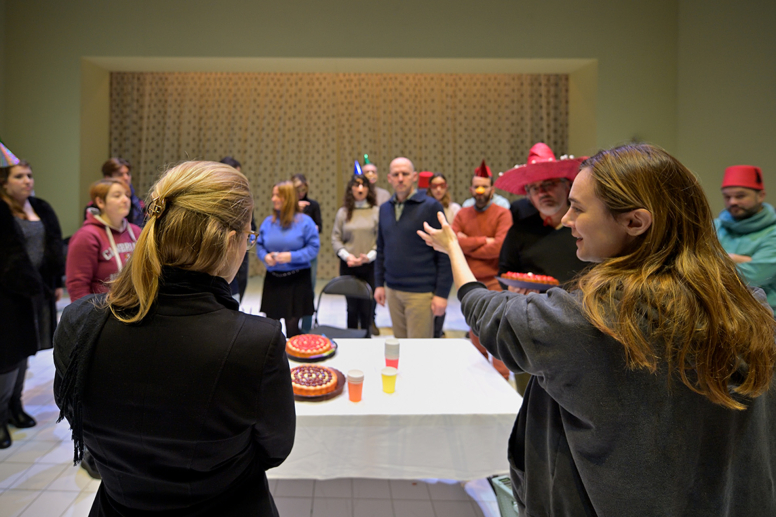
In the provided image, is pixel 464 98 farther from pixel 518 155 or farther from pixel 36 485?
pixel 36 485

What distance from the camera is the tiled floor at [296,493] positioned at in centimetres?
183

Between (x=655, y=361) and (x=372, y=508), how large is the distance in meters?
1.52

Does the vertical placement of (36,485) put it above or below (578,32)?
below

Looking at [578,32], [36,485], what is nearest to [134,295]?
[36,485]

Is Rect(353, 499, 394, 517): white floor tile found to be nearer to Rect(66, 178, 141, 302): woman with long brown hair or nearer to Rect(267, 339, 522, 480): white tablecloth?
Rect(267, 339, 522, 480): white tablecloth

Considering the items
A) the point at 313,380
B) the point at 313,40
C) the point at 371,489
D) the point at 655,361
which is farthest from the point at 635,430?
the point at 313,40

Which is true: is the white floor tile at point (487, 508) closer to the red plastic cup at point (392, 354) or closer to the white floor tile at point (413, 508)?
the white floor tile at point (413, 508)

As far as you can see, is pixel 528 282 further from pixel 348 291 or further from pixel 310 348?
pixel 348 291

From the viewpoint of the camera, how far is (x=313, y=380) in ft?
4.93

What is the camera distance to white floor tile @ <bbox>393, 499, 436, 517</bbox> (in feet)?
5.96

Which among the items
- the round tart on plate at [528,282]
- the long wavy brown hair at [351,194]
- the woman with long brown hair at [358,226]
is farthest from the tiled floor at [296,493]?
the long wavy brown hair at [351,194]

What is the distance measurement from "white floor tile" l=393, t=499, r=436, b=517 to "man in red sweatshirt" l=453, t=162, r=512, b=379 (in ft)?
4.63

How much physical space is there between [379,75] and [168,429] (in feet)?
22.6

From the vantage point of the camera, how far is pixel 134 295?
0.78 metres
